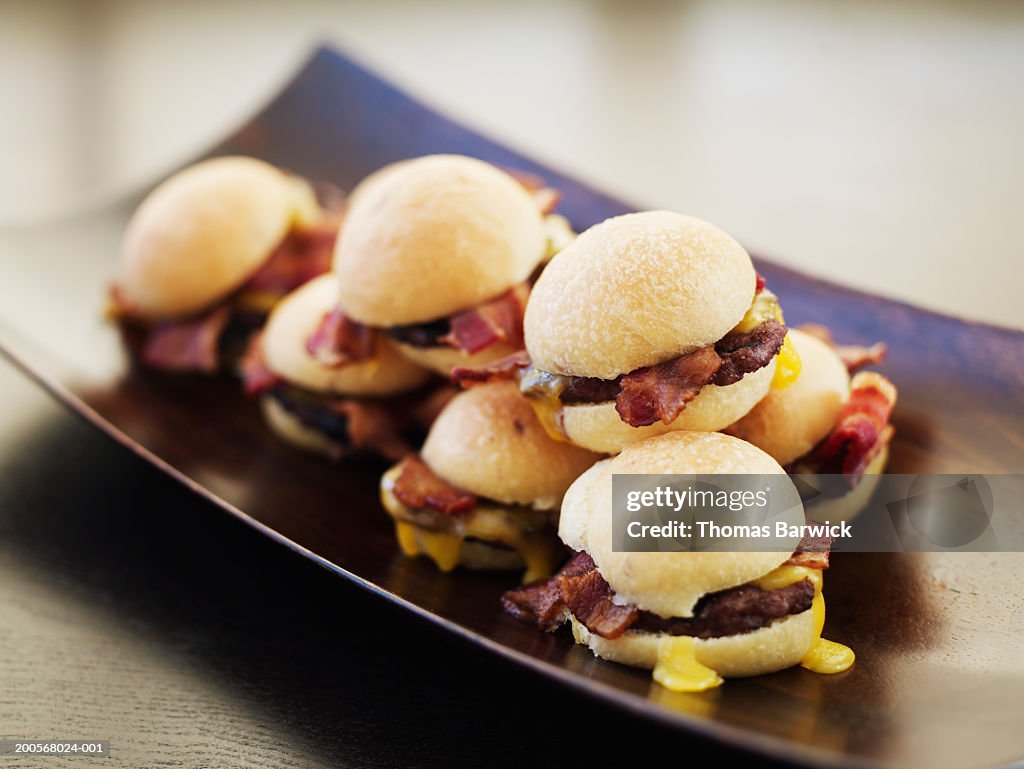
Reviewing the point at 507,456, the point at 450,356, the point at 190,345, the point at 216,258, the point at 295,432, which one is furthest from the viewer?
the point at 190,345

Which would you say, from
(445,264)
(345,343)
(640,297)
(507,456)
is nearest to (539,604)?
(507,456)

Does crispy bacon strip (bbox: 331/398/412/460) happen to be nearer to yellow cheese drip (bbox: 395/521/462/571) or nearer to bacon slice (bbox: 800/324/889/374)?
yellow cheese drip (bbox: 395/521/462/571)

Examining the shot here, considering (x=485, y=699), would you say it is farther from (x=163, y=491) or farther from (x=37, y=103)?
(x=37, y=103)

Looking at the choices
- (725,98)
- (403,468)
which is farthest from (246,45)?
(403,468)

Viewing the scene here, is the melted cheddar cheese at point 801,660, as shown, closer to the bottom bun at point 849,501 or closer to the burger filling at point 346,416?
the bottom bun at point 849,501

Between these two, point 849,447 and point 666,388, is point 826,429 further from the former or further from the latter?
point 666,388

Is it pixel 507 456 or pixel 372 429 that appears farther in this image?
pixel 372 429

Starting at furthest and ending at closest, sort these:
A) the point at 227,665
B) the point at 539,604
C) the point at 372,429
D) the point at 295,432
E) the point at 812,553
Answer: the point at 295,432 < the point at 372,429 < the point at 227,665 < the point at 539,604 < the point at 812,553
